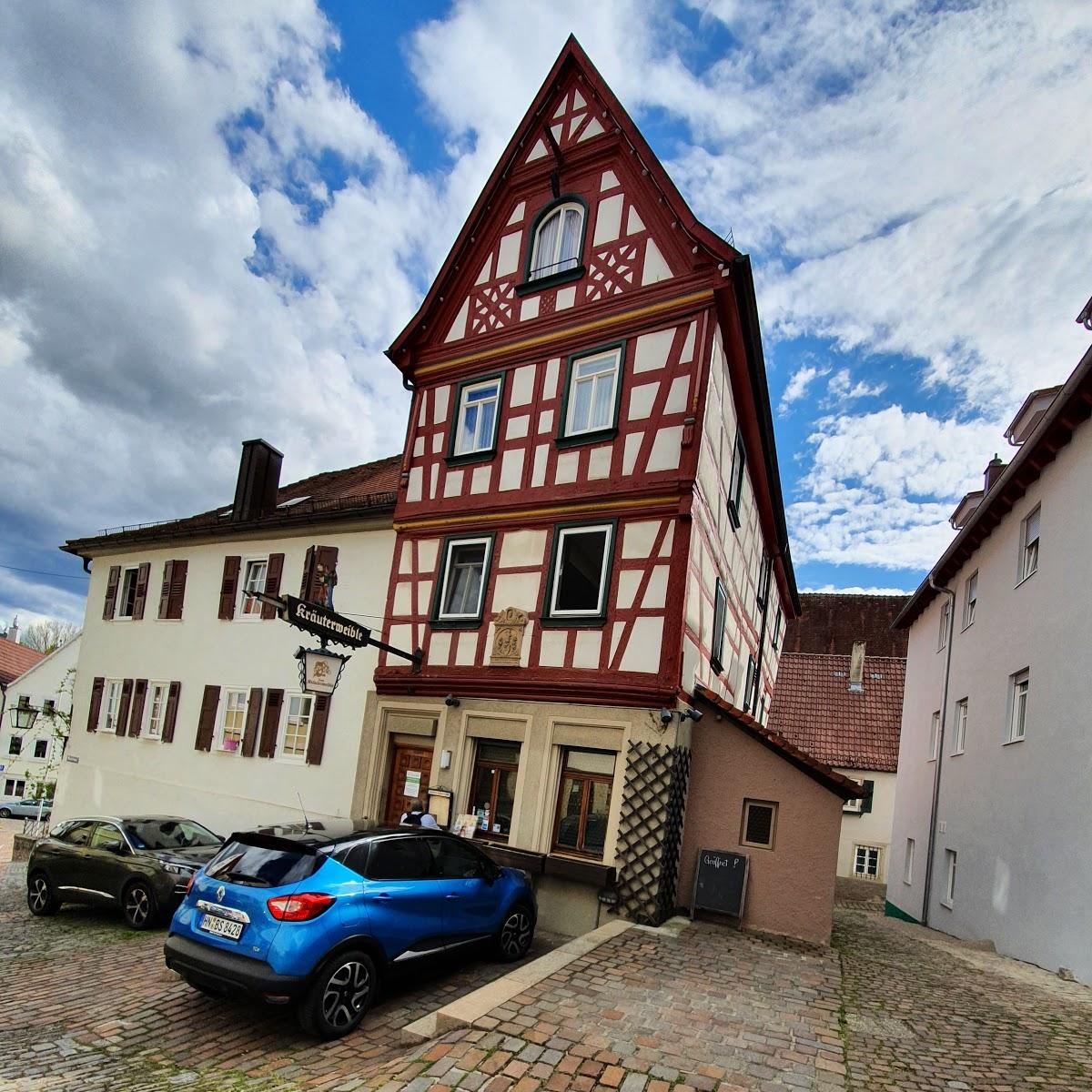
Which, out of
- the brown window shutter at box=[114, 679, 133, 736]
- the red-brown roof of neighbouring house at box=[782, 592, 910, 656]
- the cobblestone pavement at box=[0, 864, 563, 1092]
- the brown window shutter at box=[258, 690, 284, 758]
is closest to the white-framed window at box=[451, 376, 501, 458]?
the brown window shutter at box=[258, 690, 284, 758]

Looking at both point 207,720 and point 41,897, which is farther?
point 207,720

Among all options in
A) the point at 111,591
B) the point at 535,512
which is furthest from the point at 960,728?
the point at 111,591

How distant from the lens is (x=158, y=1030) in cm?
789

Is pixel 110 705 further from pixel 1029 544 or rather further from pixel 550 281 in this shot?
pixel 1029 544

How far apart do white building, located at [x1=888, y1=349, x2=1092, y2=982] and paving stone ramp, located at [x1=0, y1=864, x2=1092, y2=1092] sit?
7.91 ft

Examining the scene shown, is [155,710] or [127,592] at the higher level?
[127,592]

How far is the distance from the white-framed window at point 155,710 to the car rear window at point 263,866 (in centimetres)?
1349

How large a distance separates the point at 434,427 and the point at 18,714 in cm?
1428

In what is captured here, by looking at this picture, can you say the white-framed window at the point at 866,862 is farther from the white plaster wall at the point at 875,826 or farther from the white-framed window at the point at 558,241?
the white-framed window at the point at 558,241

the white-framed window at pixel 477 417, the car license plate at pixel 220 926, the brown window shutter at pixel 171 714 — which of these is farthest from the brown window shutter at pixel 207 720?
the car license plate at pixel 220 926

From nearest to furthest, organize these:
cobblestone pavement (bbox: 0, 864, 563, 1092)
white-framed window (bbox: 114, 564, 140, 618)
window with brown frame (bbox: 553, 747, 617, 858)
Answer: cobblestone pavement (bbox: 0, 864, 563, 1092) → window with brown frame (bbox: 553, 747, 617, 858) → white-framed window (bbox: 114, 564, 140, 618)

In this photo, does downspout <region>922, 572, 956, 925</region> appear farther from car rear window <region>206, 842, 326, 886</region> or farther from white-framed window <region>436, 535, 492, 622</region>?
car rear window <region>206, 842, 326, 886</region>

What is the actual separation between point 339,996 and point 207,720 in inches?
504

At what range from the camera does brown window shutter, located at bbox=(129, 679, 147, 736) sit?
20609 mm
